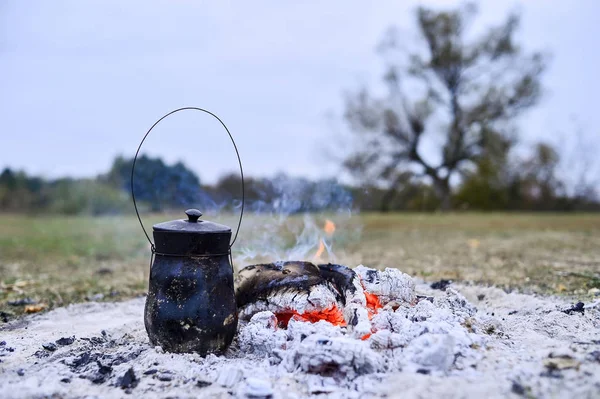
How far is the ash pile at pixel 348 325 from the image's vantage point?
280cm

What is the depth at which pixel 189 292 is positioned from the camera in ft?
10.5

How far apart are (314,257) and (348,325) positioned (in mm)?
1819

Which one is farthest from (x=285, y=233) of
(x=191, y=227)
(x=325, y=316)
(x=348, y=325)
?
(x=191, y=227)

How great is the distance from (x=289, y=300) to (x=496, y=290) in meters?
2.81

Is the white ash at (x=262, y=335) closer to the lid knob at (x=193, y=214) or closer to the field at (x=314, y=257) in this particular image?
the lid knob at (x=193, y=214)

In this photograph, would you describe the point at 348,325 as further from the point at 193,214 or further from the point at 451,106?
the point at 451,106

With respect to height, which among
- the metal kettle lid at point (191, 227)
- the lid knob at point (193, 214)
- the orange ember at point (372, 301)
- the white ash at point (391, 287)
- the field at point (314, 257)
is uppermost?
the lid knob at point (193, 214)

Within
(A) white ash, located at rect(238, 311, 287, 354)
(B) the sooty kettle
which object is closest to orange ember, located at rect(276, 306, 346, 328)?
(A) white ash, located at rect(238, 311, 287, 354)

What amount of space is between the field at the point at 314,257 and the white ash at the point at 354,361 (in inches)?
58.4

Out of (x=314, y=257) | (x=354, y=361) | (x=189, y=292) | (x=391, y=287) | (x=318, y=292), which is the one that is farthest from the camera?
(x=314, y=257)

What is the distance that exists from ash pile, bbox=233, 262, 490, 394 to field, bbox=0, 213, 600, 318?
902 mm

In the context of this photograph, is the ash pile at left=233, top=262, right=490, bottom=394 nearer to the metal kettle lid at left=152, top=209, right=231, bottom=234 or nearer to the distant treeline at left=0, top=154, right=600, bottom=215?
the metal kettle lid at left=152, top=209, right=231, bottom=234

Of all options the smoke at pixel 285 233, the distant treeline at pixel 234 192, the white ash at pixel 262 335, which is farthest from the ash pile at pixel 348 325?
the distant treeline at pixel 234 192

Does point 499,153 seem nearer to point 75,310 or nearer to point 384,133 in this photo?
point 384,133
